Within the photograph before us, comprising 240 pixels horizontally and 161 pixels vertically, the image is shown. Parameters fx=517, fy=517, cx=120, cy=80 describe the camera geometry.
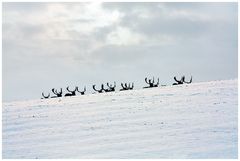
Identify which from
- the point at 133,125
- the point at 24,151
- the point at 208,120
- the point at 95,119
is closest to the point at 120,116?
the point at 95,119

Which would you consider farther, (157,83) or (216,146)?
(157,83)

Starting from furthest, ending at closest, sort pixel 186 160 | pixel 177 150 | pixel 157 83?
pixel 157 83
pixel 177 150
pixel 186 160

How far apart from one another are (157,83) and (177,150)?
60.8 meters

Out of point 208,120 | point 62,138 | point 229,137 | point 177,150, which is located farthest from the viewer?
point 208,120

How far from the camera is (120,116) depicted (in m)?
29.7

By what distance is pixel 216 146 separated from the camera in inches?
672

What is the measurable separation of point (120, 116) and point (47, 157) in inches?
504

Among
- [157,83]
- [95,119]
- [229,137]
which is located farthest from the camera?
[157,83]

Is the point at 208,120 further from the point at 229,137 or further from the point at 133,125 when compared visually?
the point at 229,137

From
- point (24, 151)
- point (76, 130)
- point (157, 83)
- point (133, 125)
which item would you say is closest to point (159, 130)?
point (133, 125)

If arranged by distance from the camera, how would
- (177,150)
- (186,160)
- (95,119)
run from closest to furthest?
(186,160), (177,150), (95,119)

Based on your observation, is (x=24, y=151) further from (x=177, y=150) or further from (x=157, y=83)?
(x=157, y=83)

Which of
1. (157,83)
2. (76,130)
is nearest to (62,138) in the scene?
(76,130)

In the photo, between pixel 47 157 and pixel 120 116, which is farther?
pixel 120 116
